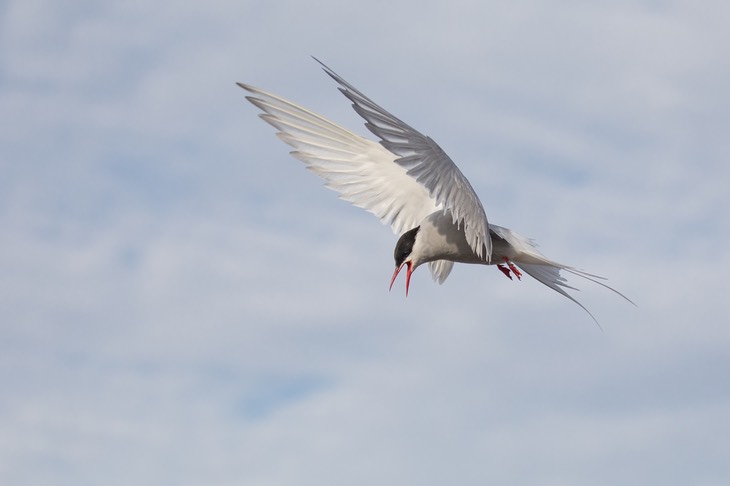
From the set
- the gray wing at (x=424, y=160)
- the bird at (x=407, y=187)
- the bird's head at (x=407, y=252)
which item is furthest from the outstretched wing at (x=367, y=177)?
the gray wing at (x=424, y=160)

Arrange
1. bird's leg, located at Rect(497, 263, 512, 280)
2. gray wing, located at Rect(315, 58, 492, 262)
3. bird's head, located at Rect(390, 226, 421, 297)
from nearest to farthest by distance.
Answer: gray wing, located at Rect(315, 58, 492, 262), bird's head, located at Rect(390, 226, 421, 297), bird's leg, located at Rect(497, 263, 512, 280)

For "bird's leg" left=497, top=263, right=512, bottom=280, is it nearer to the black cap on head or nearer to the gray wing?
the black cap on head

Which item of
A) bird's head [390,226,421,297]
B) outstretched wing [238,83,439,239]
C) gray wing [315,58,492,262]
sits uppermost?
outstretched wing [238,83,439,239]

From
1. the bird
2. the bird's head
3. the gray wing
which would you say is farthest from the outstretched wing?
the gray wing

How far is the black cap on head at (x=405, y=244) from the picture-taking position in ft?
33.6

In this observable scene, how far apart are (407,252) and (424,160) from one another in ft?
6.51

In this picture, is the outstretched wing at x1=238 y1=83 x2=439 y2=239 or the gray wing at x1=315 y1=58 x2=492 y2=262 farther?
the outstretched wing at x1=238 y1=83 x2=439 y2=239

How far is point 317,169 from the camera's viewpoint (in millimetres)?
10836

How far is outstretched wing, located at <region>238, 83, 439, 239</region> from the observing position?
1085cm

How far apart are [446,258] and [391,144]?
238 cm

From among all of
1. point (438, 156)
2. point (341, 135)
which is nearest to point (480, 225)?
point (438, 156)

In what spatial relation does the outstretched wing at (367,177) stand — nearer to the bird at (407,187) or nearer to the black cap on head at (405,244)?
the bird at (407,187)

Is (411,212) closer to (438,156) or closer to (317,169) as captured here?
(317,169)

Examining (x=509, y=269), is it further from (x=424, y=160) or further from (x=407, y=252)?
(x=424, y=160)
